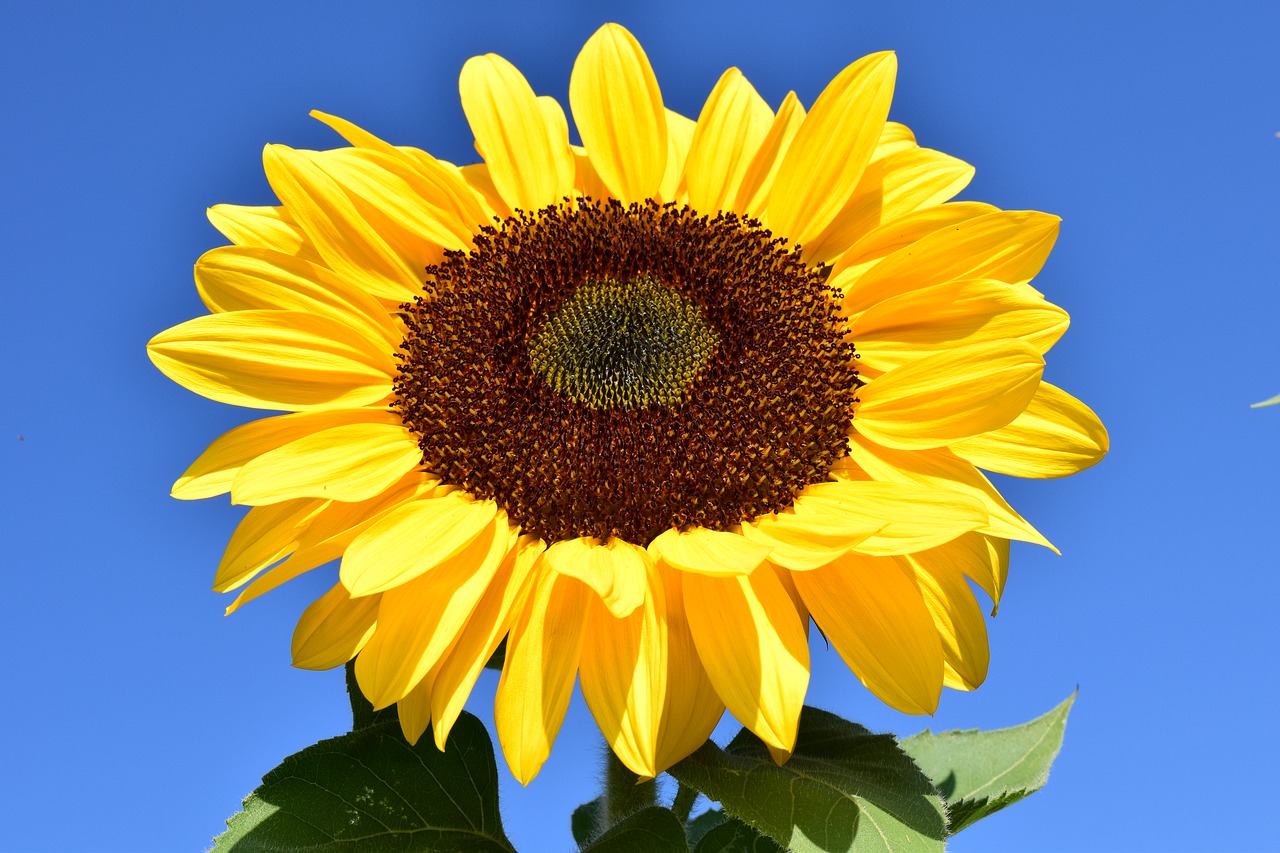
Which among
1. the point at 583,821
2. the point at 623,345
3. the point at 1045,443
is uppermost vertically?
the point at 623,345

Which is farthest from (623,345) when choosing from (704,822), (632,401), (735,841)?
(704,822)

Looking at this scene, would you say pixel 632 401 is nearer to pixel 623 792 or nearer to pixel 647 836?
pixel 623 792

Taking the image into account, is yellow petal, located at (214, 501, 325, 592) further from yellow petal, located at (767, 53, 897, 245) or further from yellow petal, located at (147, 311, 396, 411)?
yellow petal, located at (767, 53, 897, 245)

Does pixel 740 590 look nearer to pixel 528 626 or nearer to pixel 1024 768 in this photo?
pixel 528 626

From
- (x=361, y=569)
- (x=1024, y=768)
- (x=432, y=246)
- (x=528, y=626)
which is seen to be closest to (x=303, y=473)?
(x=361, y=569)

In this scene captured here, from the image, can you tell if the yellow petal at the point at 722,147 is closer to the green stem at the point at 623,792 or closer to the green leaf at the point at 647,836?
the green stem at the point at 623,792

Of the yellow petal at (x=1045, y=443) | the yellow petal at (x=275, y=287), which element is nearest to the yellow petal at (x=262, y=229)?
the yellow petal at (x=275, y=287)
